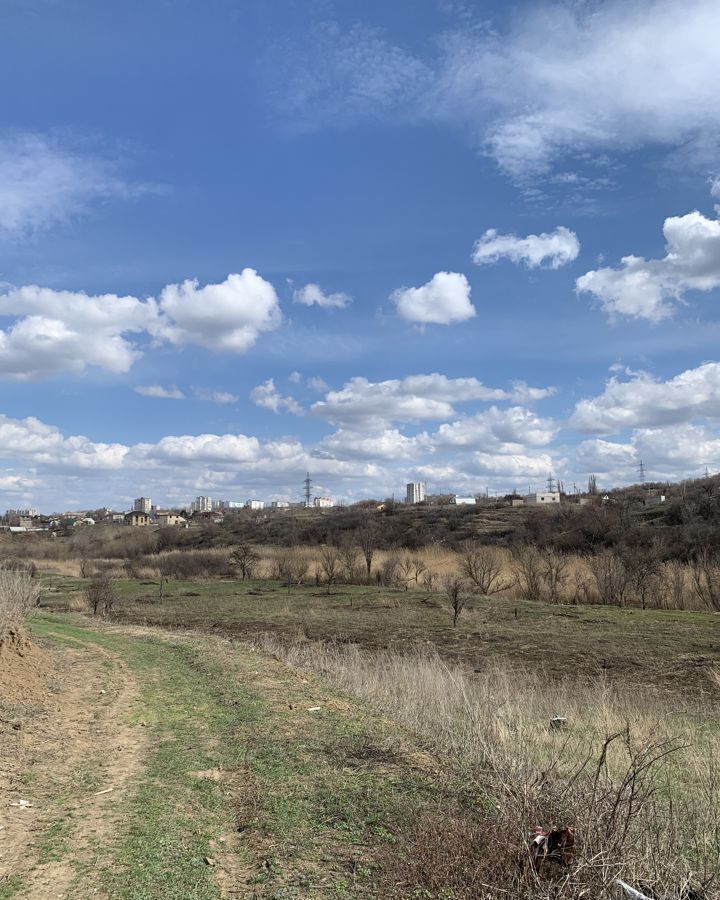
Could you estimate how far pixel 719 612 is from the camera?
110 feet

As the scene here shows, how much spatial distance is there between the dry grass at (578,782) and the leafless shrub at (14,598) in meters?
5.68

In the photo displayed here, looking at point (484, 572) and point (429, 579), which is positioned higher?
point (484, 572)

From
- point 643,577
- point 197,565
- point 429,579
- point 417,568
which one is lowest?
point 429,579

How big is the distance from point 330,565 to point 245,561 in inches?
334

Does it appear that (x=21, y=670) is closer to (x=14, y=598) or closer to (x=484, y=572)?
(x=14, y=598)

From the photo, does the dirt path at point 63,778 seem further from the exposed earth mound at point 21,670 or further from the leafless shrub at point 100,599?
the leafless shrub at point 100,599

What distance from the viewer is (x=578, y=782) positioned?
592cm

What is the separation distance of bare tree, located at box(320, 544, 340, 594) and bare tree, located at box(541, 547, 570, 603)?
49.1 ft

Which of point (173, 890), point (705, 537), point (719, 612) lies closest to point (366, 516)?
point (705, 537)

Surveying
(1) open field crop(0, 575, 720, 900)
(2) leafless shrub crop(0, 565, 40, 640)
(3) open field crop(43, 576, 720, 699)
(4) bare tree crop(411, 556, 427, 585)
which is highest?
(2) leafless shrub crop(0, 565, 40, 640)

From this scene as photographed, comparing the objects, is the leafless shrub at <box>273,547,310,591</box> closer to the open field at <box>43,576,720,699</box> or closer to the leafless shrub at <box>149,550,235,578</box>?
the leafless shrub at <box>149,550,235,578</box>

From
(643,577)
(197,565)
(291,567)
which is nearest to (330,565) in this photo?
(291,567)

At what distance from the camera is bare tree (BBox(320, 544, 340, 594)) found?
49.7 meters

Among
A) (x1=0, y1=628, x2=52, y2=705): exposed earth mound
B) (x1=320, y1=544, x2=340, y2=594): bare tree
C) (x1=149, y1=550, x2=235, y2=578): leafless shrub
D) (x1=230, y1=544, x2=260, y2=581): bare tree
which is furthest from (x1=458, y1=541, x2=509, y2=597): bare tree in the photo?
(x1=0, y1=628, x2=52, y2=705): exposed earth mound
